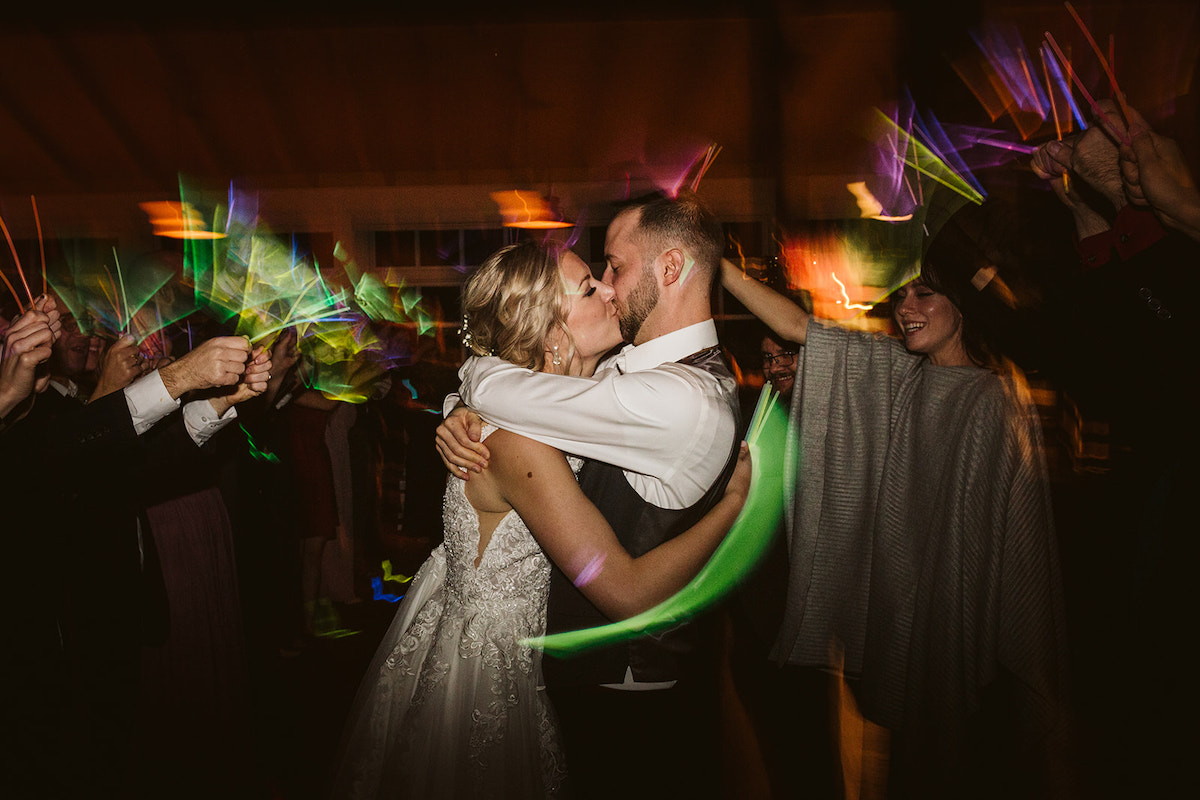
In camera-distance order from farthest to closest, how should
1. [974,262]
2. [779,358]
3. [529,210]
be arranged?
[529,210]
[779,358]
[974,262]

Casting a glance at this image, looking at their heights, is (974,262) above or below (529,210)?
below

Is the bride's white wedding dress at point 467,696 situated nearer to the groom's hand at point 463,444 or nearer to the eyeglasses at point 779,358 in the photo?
the groom's hand at point 463,444

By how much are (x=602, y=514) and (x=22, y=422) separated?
1.80 meters

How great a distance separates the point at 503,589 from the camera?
160 cm

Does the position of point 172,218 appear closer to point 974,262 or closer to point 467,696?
point 467,696

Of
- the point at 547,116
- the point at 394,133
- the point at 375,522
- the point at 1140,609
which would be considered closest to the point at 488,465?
the point at 1140,609

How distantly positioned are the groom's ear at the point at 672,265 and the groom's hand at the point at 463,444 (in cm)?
56

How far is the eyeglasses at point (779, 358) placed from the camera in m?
3.58

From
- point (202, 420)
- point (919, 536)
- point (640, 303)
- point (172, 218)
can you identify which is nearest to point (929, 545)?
point (919, 536)

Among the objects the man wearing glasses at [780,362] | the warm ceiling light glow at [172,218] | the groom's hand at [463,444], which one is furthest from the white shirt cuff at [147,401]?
the warm ceiling light glow at [172,218]

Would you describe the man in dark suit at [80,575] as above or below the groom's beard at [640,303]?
below

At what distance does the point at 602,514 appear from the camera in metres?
1.51

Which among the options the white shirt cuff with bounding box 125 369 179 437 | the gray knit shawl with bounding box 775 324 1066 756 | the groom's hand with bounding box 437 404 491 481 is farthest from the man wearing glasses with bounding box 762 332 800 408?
the white shirt cuff with bounding box 125 369 179 437

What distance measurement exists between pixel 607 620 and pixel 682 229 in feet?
3.05
